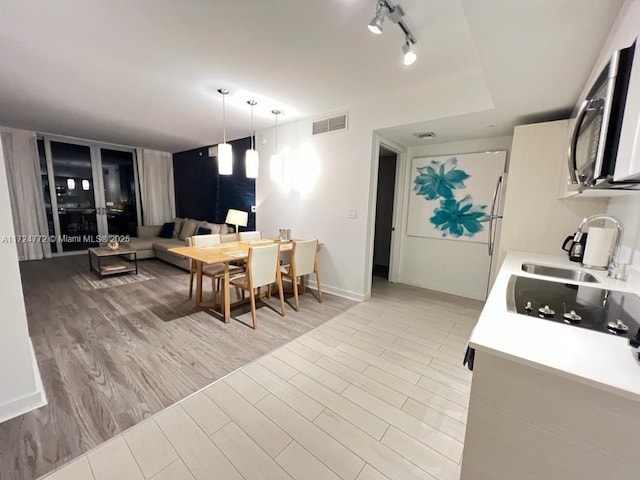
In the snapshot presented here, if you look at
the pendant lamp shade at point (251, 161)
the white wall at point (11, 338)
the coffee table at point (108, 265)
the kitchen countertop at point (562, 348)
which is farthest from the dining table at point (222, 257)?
the kitchen countertop at point (562, 348)

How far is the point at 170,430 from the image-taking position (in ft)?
4.78

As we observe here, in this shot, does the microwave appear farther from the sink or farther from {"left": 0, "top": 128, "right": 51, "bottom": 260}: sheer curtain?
{"left": 0, "top": 128, "right": 51, "bottom": 260}: sheer curtain

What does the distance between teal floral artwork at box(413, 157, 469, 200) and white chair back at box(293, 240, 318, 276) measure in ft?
6.09

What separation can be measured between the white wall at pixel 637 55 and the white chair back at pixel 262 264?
261 centimetres

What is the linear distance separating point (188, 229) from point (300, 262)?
355 cm

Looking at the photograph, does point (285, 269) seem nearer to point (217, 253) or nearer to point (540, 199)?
point (217, 253)

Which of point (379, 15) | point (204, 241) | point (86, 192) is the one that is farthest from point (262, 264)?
point (86, 192)

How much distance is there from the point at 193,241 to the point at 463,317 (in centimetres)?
340

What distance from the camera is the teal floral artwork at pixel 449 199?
3.42m

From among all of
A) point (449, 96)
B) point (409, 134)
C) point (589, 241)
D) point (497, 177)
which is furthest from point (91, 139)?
point (589, 241)

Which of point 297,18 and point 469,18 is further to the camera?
point 297,18

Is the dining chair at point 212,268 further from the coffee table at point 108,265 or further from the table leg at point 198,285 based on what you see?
the coffee table at point 108,265

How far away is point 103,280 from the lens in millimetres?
4008

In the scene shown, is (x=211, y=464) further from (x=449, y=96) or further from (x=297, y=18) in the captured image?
(x=449, y=96)
